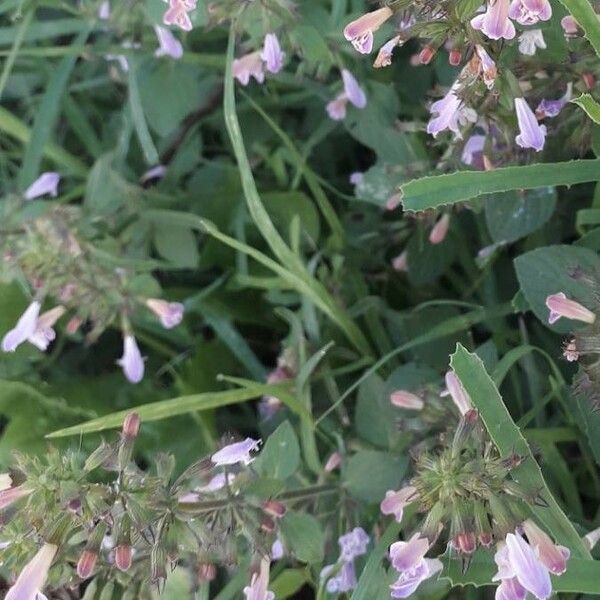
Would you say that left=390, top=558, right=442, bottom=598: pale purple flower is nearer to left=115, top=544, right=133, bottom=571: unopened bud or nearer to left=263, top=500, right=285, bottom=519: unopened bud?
left=263, top=500, right=285, bottom=519: unopened bud

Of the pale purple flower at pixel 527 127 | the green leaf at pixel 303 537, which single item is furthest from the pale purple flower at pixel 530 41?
the green leaf at pixel 303 537

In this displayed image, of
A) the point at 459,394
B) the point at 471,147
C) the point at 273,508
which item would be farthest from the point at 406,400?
the point at 471,147

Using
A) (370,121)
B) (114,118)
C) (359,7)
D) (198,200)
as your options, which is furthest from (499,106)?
(114,118)

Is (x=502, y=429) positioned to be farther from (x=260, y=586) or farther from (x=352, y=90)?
(x=352, y=90)

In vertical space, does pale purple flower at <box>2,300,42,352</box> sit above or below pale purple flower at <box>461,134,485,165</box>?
below

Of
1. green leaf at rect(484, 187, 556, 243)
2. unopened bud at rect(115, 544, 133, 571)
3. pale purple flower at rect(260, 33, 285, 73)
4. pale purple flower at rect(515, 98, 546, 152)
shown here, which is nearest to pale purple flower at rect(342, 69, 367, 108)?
pale purple flower at rect(260, 33, 285, 73)

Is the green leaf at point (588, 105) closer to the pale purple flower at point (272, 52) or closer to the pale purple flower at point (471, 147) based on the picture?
the pale purple flower at point (471, 147)

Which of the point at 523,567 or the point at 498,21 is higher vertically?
the point at 498,21
